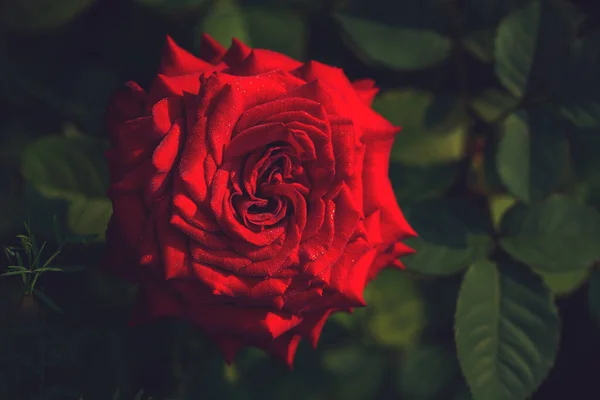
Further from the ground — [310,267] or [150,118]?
[150,118]

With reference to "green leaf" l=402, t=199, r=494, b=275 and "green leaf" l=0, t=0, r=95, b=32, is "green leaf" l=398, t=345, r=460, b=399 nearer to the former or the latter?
"green leaf" l=402, t=199, r=494, b=275

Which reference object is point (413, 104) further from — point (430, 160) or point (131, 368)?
point (131, 368)

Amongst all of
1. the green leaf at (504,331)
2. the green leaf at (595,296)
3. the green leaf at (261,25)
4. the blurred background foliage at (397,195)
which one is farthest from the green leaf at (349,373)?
the green leaf at (261,25)

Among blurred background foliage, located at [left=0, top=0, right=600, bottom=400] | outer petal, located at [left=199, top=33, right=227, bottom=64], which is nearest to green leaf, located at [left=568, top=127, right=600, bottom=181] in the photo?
blurred background foliage, located at [left=0, top=0, right=600, bottom=400]

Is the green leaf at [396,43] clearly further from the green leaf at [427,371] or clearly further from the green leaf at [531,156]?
the green leaf at [427,371]

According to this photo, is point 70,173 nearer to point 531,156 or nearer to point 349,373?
point 349,373

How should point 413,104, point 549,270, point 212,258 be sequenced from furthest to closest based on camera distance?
point 413,104, point 549,270, point 212,258

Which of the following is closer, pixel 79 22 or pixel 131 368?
pixel 131 368

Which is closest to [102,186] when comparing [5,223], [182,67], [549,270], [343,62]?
[5,223]
